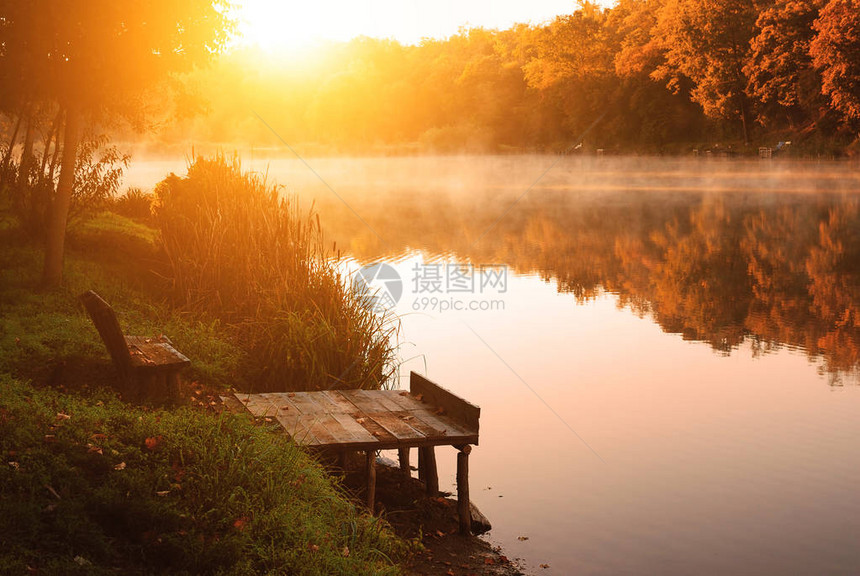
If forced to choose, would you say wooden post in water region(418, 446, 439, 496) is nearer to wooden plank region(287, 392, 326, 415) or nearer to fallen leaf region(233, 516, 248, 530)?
wooden plank region(287, 392, 326, 415)

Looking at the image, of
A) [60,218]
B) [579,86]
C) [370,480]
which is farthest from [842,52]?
[370,480]

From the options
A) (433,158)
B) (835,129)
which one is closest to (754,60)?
(835,129)

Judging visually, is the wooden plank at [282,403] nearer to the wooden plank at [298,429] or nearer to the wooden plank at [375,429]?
the wooden plank at [298,429]

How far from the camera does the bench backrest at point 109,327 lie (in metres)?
7.18

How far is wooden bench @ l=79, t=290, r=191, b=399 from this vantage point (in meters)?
7.20

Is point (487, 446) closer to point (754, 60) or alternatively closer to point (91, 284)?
point (91, 284)

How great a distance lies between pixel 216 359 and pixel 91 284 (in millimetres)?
2778

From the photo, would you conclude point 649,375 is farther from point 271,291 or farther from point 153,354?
point 153,354

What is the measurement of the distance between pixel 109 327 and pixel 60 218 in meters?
4.74

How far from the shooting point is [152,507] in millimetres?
5078

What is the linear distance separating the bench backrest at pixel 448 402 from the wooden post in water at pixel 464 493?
192 mm

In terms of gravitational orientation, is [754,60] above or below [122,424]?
above

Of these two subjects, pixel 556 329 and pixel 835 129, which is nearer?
pixel 556 329

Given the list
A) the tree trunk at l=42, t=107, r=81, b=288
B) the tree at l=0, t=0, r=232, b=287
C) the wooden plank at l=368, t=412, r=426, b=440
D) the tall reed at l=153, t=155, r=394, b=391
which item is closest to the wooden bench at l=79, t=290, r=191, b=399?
the wooden plank at l=368, t=412, r=426, b=440
